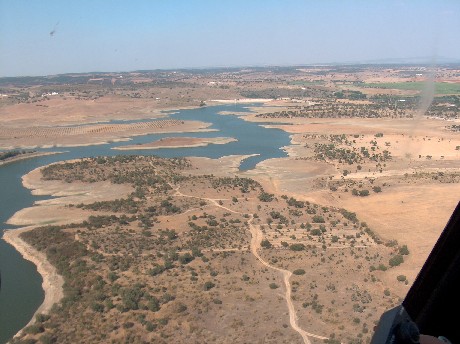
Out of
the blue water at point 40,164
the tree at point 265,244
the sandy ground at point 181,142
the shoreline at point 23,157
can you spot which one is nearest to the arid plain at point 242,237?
the tree at point 265,244

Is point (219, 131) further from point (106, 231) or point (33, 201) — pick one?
point (106, 231)

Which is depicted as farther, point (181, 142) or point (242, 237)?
point (181, 142)

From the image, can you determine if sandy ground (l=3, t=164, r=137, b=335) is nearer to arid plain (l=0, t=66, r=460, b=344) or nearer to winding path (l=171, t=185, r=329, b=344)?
arid plain (l=0, t=66, r=460, b=344)

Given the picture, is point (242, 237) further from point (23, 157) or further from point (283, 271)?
point (23, 157)

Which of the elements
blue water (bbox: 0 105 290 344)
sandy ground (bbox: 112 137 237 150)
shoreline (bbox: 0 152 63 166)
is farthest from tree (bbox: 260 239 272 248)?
shoreline (bbox: 0 152 63 166)

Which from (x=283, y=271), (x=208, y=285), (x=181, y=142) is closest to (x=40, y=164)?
(x=181, y=142)

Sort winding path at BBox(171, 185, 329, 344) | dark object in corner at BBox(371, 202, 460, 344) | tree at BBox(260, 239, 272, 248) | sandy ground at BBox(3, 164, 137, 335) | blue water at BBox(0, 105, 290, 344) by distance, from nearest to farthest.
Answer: dark object in corner at BBox(371, 202, 460, 344)
winding path at BBox(171, 185, 329, 344)
blue water at BBox(0, 105, 290, 344)
sandy ground at BBox(3, 164, 137, 335)
tree at BBox(260, 239, 272, 248)
